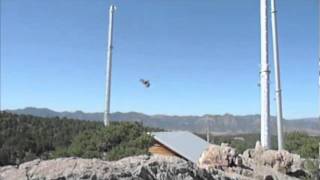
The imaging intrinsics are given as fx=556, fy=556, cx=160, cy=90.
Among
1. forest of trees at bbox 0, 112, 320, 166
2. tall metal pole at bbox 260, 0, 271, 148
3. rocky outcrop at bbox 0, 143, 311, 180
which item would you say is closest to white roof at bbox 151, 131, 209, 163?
forest of trees at bbox 0, 112, 320, 166

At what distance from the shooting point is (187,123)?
15438cm

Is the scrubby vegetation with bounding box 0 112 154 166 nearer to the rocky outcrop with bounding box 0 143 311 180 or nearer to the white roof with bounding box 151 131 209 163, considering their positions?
the white roof with bounding box 151 131 209 163

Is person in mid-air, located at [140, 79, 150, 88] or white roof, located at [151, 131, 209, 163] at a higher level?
person in mid-air, located at [140, 79, 150, 88]

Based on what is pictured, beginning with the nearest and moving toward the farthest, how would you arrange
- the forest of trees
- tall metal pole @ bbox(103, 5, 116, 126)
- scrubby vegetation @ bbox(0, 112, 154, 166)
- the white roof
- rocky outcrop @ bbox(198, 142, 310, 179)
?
rocky outcrop @ bbox(198, 142, 310, 179)
the forest of trees
scrubby vegetation @ bbox(0, 112, 154, 166)
the white roof
tall metal pole @ bbox(103, 5, 116, 126)

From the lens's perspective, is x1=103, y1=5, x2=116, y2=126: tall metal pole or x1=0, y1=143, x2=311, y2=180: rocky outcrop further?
x1=103, y1=5, x2=116, y2=126: tall metal pole

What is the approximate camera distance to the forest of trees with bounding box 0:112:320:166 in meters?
23.4

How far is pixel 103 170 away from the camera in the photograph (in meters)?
8.38

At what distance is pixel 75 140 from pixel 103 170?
1896cm

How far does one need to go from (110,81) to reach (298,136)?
35.5ft

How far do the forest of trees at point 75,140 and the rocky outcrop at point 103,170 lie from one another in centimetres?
1102

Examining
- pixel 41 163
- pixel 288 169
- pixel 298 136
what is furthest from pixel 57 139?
pixel 41 163

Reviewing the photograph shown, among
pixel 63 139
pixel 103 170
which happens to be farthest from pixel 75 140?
pixel 103 170

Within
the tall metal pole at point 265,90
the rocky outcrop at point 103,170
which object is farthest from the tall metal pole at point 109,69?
the rocky outcrop at point 103,170

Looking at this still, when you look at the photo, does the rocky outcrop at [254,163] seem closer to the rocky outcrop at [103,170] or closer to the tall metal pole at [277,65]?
the rocky outcrop at [103,170]
